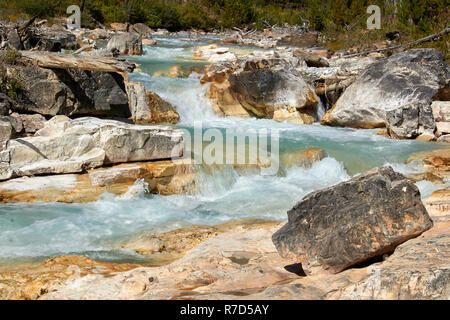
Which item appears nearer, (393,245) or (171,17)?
(393,245)

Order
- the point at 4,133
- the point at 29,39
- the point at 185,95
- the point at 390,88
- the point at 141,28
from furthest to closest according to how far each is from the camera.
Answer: the point at 141,28, the point at 29,39, the point at 185,95, the point at 390,88, the point at 4,133

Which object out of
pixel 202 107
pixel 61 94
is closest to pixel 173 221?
pixel 61 94

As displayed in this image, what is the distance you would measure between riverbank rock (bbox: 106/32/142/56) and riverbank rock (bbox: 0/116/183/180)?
10837 millimetres

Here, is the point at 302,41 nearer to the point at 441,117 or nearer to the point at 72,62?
the point at 441,117

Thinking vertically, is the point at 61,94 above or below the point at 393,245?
above

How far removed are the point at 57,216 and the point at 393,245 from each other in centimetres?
421

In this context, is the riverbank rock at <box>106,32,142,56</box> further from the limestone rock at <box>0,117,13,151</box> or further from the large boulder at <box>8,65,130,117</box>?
the limestone rock at <box>0,117,13,151</box>

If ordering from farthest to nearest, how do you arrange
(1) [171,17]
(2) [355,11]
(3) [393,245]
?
1. (1) [171,17]
2. (2) [355,11]
3. (3) [393,245]

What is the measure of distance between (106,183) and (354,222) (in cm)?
427

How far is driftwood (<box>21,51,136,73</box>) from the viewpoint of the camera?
27.2ft

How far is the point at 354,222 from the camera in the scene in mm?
3271

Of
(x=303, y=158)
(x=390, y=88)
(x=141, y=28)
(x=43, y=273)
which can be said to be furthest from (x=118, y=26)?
(x=43, y=273)

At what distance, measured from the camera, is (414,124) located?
33.2 ft

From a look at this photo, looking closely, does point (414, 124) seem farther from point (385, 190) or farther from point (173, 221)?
point (385, 190)
